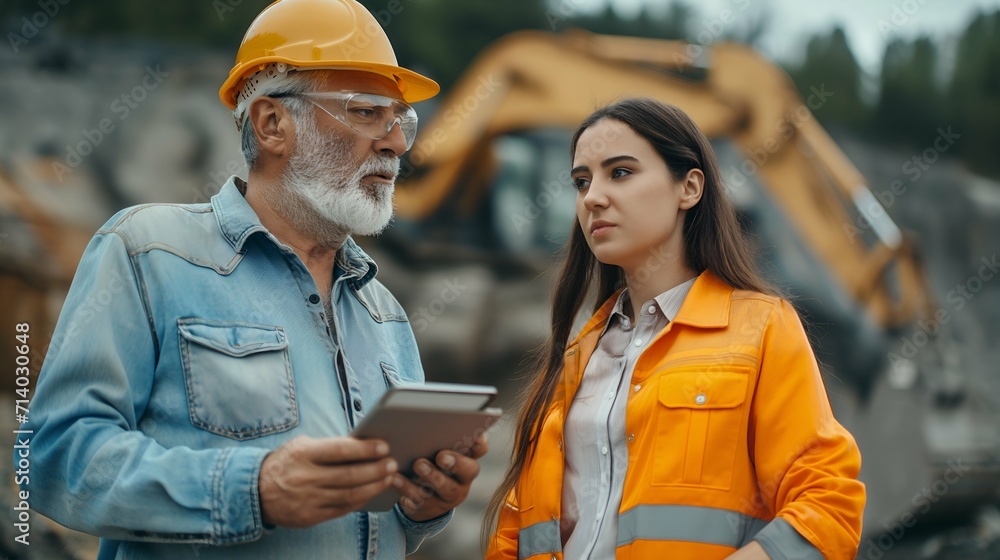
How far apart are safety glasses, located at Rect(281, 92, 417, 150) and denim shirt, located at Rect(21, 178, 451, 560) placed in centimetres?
29

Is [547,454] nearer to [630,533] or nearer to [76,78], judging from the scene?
[630,533]

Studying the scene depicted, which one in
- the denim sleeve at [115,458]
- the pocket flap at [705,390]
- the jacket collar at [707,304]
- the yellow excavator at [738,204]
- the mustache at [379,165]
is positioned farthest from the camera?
the yellow excavator at [738,204]

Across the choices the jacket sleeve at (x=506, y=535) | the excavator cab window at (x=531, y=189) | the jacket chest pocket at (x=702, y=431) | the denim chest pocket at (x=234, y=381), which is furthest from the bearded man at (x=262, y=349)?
the excavator cab window at (x=531, y=189)

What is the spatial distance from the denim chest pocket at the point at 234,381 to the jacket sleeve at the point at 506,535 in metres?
0.60

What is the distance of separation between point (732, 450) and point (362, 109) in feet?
3.79

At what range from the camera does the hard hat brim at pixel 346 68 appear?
2.24 meters

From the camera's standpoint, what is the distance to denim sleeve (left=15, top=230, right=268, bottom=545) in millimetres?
1746

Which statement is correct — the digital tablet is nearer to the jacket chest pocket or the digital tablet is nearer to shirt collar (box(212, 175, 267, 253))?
the jacket chest pocket

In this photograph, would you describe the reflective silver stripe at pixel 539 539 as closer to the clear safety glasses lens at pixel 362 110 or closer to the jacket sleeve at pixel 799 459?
the jacket sleeve at pixel 799 459

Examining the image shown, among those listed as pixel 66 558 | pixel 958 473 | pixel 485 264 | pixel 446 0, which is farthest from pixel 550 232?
pixel 66 558

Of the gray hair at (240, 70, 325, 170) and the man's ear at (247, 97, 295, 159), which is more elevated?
the gray hair at (240, 70, 325, 170)

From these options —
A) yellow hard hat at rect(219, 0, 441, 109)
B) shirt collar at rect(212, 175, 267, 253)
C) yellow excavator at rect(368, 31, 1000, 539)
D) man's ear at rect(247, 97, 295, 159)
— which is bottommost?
yellow excavator at rect(368, 31, 1000, 539)

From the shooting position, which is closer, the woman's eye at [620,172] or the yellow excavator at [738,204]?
the woman's eye at [620,172]

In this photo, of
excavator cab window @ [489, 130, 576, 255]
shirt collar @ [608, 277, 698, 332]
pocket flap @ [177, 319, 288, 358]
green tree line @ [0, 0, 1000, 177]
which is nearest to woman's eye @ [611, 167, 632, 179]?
shirt collar @ [608, 277, 698, 332]
